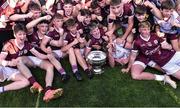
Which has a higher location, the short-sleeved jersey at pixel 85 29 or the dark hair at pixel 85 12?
the dark hair at pixel 85 12

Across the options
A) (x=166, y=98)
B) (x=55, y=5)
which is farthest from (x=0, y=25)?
(x=166, y=98)

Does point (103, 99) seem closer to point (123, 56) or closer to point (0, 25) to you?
point (123, 56)

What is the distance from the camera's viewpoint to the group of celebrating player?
617 centimetres

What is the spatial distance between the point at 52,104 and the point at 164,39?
7.04 feet

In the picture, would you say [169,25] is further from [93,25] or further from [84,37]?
[84,37]

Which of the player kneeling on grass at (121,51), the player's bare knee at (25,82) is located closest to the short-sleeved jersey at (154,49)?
the player kneeling on grass at (121,51)

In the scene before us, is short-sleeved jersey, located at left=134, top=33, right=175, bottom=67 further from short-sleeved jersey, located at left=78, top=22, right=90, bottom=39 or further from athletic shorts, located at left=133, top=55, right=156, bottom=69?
short-sleeved jersey, located at left=78, top=22, right=90, bottom=39

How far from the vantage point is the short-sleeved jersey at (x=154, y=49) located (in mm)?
6316

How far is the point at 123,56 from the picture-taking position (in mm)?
6695

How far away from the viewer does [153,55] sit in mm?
6375

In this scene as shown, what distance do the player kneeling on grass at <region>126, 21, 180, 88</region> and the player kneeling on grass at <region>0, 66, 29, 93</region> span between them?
178 cm

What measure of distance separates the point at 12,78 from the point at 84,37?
4.66 ft

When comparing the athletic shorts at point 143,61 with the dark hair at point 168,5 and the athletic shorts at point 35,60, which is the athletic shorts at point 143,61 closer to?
the dark hair at point 168,5

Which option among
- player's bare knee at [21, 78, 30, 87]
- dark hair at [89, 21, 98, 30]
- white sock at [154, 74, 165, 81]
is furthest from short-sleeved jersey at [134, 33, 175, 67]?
player's bare knee at [21, 78, 30, 87]
